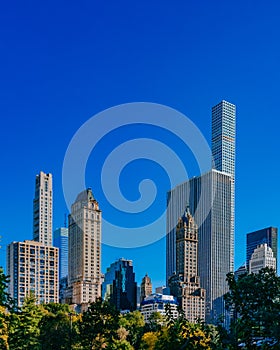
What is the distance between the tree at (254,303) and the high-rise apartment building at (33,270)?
304ft

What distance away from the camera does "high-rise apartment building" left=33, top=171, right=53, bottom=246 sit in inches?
4587

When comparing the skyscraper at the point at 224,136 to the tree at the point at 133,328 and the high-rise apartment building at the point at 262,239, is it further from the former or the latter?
the tree at the point at 133,328

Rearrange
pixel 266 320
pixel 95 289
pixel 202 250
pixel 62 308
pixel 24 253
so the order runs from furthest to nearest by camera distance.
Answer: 1. pixel 202 250
2. pixel 95 289
3. pixel 24 253
4. pixel 62 308
5. pixel 266 320

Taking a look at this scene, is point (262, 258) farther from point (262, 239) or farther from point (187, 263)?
point (187, 263)

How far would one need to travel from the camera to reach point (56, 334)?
86.5 ft

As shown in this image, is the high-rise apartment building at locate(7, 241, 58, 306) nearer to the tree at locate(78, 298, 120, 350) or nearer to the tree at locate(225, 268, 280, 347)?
the tree at locate(78, 298, 120, 350)

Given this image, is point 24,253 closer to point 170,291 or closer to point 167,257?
point 170,291

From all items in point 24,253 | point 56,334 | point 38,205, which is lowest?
point 56,334

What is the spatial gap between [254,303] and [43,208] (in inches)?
4371

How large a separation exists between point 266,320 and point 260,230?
172740mm

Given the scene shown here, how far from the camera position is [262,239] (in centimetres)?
17375

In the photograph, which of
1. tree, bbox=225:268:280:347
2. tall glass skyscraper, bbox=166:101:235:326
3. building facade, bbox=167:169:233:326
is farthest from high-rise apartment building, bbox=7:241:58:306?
tree, bbox=225:268:280:347

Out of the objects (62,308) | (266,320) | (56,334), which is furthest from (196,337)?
(62,308)

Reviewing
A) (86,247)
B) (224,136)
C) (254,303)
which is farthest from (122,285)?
(254,303)
